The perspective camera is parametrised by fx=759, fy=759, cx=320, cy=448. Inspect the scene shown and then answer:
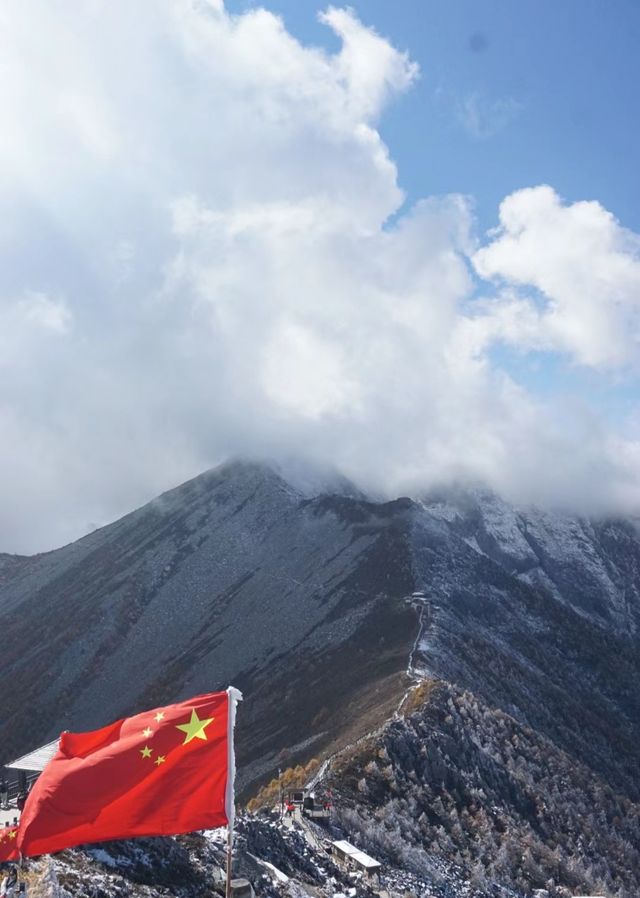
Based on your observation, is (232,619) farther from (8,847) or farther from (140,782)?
(140,782)

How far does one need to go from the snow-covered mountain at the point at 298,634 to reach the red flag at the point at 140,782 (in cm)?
4050

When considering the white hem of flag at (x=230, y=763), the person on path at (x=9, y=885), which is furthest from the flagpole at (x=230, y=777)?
the person on path at (x=9, y=885)

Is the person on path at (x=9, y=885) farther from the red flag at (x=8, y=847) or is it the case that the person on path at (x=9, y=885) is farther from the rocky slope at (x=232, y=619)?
the rocky slope at (x=232, y=619)

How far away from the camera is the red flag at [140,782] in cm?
1543

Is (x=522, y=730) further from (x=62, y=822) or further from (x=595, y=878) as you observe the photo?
(x=62, y=822)

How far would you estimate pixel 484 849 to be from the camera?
1677 inches

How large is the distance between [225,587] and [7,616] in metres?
52.4

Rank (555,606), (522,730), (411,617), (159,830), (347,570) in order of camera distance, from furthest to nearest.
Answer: (555,606), (347,570), (411,617), (522,730), (159,830)

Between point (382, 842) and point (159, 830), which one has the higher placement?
point (159, 830)

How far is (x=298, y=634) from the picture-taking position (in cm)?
10138

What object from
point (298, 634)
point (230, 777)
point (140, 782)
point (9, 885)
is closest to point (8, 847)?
point (9, 885)

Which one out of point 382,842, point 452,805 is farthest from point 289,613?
point 382,842

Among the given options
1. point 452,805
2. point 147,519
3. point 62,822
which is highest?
point 147,519

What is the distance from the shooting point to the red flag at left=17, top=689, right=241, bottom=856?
15430 millimetres
